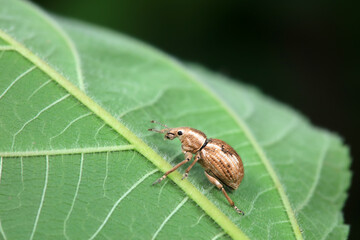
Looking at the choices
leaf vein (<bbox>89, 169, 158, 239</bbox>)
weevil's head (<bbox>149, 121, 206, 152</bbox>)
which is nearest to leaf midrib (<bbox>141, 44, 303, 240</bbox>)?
weevil's head (<bbox>149, 121, 206, 152</bbox>)

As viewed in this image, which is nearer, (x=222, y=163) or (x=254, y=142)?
(x=222, y=163)

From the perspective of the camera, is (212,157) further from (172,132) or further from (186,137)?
(172,132)

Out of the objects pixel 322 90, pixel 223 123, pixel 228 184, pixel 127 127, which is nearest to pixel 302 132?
pixel 223 123

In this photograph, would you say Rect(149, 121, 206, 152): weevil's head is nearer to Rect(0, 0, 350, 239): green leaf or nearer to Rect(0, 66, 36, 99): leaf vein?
Rect(0, 0, 350, 239): green leaf

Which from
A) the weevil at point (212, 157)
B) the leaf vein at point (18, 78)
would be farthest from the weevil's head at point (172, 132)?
the leaf vein at point (18, 78)

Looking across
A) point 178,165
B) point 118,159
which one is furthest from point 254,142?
point 118,159

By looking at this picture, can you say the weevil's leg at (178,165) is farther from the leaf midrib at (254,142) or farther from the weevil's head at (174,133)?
the leaf midrib at (254,142)

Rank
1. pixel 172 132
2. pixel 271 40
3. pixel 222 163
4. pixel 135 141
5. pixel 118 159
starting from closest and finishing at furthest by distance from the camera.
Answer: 1. pixel 118 159
2. pixel 135 141
3. pixel 222 163
4. pixel 172 132
5. pixel 271 40
